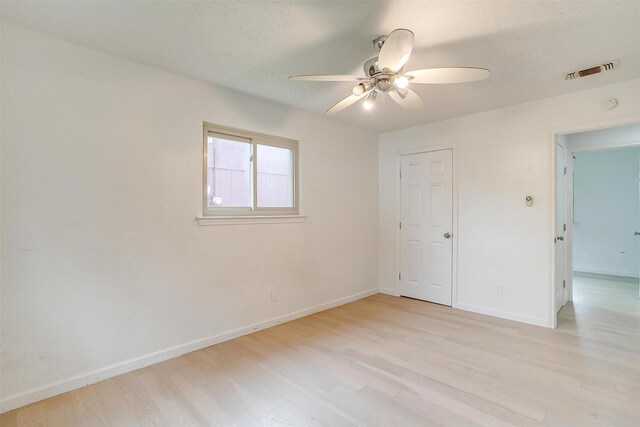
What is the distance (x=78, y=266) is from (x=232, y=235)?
1.20m

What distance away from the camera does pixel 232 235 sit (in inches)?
117

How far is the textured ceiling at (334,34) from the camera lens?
176cm

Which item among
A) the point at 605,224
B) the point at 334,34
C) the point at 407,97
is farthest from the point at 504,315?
the point at 605,224

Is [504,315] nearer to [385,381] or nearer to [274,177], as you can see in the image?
[385,381]

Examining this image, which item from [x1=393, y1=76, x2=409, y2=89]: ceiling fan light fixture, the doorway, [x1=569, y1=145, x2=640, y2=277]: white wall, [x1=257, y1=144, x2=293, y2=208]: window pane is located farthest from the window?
[x1=569, y1=145, x2=640, y2=277]: white wall

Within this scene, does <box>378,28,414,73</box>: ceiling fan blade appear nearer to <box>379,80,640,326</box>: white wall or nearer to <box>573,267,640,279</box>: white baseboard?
<box>379,80,640,326</box>: white wall

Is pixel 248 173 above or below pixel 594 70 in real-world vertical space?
below

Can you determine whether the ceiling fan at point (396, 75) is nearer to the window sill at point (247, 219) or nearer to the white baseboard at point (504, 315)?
the window sill at point (247, 219)

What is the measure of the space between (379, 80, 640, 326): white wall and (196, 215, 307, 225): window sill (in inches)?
83.8

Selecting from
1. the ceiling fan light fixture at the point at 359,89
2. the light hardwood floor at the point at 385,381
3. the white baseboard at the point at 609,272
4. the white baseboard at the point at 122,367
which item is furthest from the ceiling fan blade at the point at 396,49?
the white baseboard at the point at 609,272

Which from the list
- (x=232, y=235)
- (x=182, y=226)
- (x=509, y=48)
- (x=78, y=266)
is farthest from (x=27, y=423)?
(x=509, y=48)

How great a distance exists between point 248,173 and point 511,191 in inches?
117

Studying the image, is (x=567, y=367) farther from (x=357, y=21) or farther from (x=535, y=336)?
(x=357, y=21)

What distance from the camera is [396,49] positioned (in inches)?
64.4
